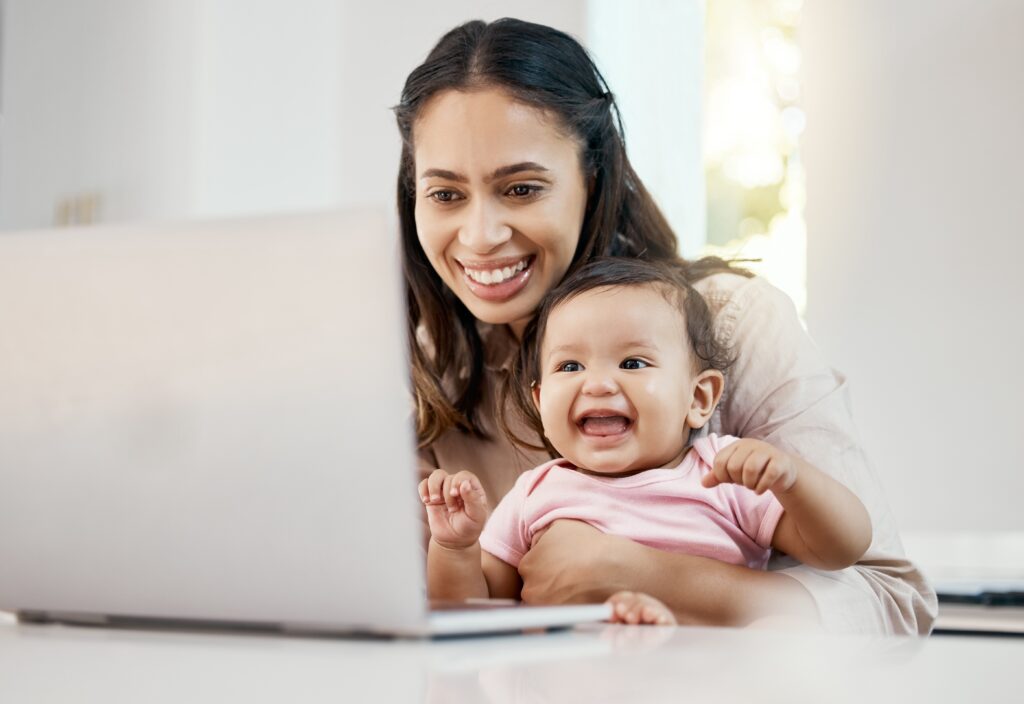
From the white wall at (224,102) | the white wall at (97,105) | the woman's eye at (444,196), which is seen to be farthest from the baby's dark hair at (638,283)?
the white wall at (97,105)

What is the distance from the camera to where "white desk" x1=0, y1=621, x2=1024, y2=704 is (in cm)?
53

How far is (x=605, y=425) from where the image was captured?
1377mm

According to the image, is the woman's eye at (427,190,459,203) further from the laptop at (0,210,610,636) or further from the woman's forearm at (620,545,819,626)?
the laptop at (0,210,610,636)

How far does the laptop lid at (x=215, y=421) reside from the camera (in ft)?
2.15

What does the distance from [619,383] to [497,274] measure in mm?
332

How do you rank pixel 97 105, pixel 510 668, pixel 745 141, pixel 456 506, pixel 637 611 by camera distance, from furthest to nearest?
1. pixel 97 105
2. pixel 745 141
3. pixel 456 506
4. pixel 637 611
5. pixel 510 668

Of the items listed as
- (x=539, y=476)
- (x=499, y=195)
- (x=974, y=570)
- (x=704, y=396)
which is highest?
(x=499, y=195)

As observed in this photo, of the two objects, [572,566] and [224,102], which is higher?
[224,102]

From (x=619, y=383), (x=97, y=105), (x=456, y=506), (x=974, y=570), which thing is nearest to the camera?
(x=456, y=506)

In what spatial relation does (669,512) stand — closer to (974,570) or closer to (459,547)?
(459,547)

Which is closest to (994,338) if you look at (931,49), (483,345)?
(931,49)

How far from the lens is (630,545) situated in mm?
1266

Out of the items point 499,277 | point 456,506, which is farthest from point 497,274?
point 456,506

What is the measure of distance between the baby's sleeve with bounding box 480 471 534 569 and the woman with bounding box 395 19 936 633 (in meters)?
0.06
